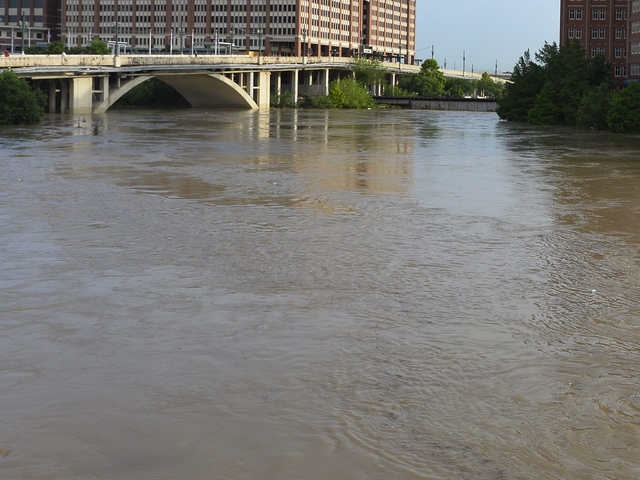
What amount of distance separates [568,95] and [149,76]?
33.3 metres

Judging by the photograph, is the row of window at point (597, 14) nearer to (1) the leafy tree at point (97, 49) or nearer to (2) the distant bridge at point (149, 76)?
(2) the distant bridge at point (149, 76)

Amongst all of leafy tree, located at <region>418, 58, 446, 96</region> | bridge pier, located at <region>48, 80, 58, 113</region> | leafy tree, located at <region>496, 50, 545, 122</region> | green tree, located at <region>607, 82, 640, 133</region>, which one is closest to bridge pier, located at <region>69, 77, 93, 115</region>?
bridge pier, located at <region>48, 80, 58, 113</region>

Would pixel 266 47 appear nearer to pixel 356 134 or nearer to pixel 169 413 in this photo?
pixel 356 134

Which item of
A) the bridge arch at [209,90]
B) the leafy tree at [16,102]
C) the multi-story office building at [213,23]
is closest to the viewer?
the leafy tree at [16,102]

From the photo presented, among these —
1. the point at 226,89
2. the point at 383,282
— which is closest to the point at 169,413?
the point at 383,282

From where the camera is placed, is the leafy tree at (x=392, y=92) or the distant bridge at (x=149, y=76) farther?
the leafy tree at (x=392, y=92)

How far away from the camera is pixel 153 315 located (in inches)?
501

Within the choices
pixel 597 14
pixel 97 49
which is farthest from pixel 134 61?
pixel 597 14

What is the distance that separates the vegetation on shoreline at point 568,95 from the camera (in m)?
61.3

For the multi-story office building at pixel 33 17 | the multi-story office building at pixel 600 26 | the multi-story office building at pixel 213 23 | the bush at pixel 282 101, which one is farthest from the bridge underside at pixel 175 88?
the multi-story office building at pixel 33 17

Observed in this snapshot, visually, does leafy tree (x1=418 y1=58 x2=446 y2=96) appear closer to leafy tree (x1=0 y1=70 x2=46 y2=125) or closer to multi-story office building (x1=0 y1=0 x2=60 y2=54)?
multi-story office building (x1=0 y1=0 x2=60 y2=54)

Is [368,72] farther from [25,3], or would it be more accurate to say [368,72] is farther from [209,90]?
[25,3]

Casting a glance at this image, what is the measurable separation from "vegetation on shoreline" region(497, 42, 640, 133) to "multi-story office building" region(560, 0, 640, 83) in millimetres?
26839

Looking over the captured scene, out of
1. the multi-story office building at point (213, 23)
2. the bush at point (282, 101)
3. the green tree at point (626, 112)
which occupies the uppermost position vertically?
the multi-story office building at point (213, 23)
